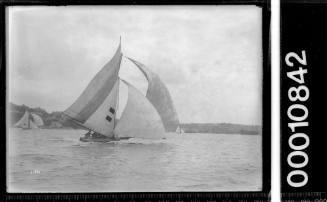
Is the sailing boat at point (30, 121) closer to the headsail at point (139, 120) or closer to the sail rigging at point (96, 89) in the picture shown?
the sail rigging at point (96, 89)

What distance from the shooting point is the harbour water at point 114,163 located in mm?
1770

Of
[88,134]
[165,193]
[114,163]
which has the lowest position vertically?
[165,193]

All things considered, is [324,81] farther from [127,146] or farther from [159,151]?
[127,146]

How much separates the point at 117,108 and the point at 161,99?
0.64 ft

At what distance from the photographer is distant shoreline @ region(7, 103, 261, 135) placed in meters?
1.76

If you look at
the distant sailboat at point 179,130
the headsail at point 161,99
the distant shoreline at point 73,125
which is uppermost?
the headsail at point 161,99

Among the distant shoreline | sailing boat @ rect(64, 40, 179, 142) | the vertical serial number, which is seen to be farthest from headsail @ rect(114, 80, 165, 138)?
the vertical serial number

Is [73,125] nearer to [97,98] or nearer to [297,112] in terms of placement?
[97,98]

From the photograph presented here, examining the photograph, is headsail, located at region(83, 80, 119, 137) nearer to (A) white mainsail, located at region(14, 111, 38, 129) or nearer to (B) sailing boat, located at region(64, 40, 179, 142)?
(B) sailing boat, located at region(64, 40, 179, 142)

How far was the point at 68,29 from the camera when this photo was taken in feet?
5.81

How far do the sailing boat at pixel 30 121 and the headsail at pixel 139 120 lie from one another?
0.34 metres

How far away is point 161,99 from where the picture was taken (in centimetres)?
178

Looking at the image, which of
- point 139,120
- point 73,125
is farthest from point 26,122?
point 139,120

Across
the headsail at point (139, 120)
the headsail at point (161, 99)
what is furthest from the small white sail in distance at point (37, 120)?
the headsail at point (161, 99)
